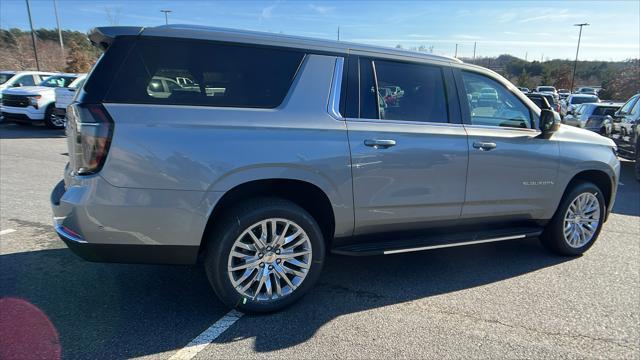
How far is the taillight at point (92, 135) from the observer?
2641 millimetres

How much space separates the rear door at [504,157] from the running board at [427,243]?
0.58 ft

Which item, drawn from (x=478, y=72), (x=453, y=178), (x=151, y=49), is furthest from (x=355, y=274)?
(x=151, y=49)

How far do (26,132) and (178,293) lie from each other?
12.4m

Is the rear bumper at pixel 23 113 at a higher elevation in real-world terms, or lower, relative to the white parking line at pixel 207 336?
higher

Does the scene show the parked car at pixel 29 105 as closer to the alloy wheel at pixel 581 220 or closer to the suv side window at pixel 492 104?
the suv side window at pixel 492 104

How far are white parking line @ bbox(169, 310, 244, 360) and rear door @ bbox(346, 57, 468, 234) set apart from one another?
1181mm

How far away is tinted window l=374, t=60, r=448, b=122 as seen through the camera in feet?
11.5

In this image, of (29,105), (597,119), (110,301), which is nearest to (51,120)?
(29,105)

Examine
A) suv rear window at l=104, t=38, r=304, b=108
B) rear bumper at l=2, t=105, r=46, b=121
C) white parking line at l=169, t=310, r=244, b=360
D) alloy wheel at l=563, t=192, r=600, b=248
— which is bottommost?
white parking line at l=169, t=310, r=244, b=360

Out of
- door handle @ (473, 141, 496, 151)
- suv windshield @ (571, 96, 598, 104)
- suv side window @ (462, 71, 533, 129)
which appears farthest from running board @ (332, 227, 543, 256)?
suv windshield @ (571, 96, 598, 104)

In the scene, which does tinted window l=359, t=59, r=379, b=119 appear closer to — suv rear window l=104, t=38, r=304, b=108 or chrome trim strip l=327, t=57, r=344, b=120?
chrome trim strip l=327, t=57, r=344, b=120

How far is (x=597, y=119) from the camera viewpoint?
11.9 metres

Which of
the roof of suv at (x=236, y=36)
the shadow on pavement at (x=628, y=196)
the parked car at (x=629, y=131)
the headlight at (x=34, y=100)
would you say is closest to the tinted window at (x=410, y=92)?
the roof of suv at (x=236, y=36)

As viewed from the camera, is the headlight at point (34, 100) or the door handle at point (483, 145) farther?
the headlight at point (34, 100)
